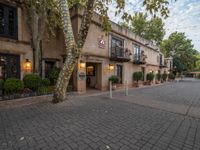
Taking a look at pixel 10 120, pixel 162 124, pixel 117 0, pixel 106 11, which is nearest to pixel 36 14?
pixel 106 11

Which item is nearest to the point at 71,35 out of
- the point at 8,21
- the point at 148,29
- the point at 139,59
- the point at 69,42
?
the point at 69,42

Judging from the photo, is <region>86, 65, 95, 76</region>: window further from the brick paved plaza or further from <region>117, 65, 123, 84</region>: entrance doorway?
the brick paved plaza

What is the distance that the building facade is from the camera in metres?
9.66

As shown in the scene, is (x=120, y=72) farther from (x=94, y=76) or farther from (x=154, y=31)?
(x=154, y=31)

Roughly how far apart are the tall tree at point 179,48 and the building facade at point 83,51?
1111 inches

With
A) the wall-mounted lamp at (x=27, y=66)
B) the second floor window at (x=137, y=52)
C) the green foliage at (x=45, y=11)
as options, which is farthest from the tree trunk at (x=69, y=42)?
the second floor window at (x=137, y=52)

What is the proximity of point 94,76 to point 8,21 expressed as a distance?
8.47 metres

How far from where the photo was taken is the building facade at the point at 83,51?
380 inches

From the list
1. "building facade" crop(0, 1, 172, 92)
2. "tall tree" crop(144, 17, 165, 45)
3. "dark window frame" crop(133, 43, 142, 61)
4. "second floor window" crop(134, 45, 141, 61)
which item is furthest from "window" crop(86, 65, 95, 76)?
"tall tree" crop(144, 17, 165, 45)

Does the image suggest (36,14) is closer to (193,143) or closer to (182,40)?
(193,143)

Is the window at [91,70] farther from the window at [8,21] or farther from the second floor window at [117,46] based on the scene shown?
the window at [8,21]

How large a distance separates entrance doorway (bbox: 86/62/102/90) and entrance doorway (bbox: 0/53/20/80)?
258 inches

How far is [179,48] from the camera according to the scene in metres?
42.0

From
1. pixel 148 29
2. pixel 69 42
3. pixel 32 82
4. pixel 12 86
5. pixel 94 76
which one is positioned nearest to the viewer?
pixel 69 42
